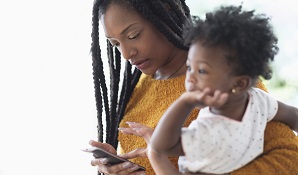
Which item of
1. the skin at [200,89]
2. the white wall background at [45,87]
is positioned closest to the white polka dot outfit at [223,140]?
the skin at [200,89]

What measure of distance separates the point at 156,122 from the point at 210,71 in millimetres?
422

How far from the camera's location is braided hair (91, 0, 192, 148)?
1.24 m

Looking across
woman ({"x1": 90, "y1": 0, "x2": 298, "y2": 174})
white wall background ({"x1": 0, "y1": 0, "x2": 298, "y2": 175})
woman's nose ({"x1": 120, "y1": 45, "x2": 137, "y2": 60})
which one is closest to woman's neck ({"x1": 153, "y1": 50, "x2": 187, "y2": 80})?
woman ({"x1": 90, "y1": 0, "x2": 298, "y2": 174})

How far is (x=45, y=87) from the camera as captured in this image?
1.92 metres

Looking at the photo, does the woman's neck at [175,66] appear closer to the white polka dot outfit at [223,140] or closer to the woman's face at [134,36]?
the woman's face at [134,36]

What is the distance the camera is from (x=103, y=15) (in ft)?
4.15

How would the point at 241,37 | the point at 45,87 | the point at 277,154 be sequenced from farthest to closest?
the point at 45,87
the point at 277,154
the point at 241,37

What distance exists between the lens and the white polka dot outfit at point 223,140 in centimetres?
86

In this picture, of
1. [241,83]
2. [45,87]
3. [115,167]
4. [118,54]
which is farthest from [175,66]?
[45,87]

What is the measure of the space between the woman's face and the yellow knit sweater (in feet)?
0.30

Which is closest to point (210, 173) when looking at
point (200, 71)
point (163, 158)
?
point (163, 158)

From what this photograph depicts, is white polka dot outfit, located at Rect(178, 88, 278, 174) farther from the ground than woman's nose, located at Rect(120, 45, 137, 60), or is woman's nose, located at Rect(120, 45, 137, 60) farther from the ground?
woman's nose, located at Rect(120, 45, 137, 60)

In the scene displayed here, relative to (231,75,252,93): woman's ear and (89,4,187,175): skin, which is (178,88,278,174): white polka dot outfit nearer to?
(231,75,252,93): woman's ear

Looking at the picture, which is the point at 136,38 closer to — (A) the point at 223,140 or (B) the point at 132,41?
(B) the point at 132,41
